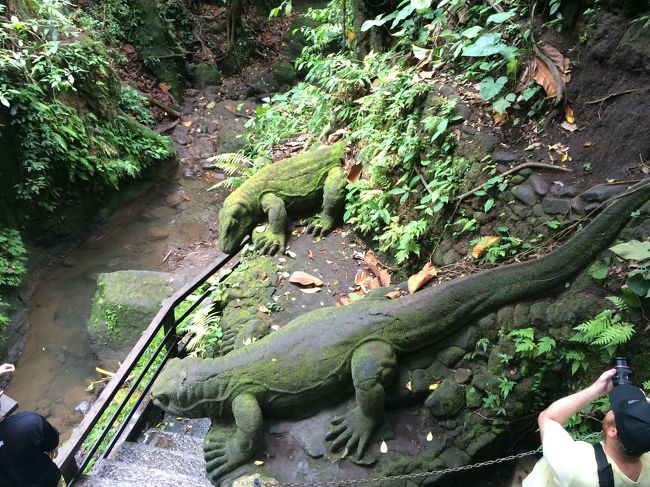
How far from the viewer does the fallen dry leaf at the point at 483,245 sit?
376 cm

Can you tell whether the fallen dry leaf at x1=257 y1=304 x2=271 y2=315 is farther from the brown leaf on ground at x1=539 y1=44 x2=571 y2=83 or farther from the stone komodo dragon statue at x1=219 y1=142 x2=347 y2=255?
the brown leaf on ground at x1=539 y1=44 x2=571 y2=83

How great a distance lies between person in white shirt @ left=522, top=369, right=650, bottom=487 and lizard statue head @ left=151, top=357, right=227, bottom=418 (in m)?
2.49

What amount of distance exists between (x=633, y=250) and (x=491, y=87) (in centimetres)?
192

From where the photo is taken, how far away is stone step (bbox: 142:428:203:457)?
4508mm

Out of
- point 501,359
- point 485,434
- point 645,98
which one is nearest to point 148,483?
point 485,434

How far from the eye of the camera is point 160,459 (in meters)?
4.23

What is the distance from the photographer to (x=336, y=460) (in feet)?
11.1

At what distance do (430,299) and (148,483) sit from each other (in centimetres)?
280

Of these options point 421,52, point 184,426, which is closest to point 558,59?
point 421,52

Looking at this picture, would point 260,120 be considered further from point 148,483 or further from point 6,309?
point 148,483

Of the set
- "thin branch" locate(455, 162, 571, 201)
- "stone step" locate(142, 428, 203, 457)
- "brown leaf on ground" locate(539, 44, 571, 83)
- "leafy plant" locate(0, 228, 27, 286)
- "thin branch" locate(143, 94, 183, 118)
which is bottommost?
"stone step" locate(142, 428, 203, 457)

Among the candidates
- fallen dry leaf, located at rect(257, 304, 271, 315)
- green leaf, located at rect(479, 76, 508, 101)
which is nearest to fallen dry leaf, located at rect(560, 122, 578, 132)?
green leaf, located at rect(479, 76, 508, 101)

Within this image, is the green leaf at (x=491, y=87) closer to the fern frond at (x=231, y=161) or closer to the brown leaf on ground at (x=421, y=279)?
the brown leaf on ground at (x=421, y=279)

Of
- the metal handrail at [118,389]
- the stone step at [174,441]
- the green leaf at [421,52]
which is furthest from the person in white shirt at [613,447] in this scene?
the green leaf at [421,52]
